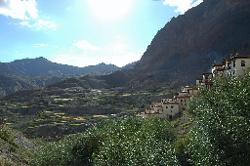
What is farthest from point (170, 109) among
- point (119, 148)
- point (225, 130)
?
point (225, 130)

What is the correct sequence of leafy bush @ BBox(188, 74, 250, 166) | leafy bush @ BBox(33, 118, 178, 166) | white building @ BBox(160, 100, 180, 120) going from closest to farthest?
1. leafy bush @ BBox(188, 74, 250, 166)
2. leafy bush @ BBox(33, 118, 178, 166)
3. white building @ BBox(160, 100, 180, 120)

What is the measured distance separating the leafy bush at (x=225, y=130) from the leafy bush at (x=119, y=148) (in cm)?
622

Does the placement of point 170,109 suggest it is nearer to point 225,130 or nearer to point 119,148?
point 119,148

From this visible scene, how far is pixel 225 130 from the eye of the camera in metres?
57.5

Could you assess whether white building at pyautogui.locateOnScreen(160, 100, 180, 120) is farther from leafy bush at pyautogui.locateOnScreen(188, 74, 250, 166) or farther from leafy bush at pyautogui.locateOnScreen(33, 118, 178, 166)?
leafy bush at pyautogui.locateOnScreen(188, 74, 250, 166)

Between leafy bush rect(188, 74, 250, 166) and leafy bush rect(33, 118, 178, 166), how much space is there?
622 cm

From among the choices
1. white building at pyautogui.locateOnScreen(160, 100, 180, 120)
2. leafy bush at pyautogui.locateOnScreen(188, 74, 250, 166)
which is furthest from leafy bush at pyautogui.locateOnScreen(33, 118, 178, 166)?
white building at pyautogui.locateOnScreen(160, 100, 180, 120)

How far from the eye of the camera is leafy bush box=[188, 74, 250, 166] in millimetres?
55938

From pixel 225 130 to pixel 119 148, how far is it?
79.8 ft

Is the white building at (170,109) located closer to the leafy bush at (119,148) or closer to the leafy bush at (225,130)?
the leafy bush at (119,148)

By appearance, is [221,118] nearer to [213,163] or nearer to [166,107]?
[213,163]

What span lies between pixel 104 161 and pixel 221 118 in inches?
1003

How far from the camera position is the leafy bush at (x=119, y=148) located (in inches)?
2660

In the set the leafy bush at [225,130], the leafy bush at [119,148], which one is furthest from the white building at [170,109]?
the leafy bush at [225,130]
